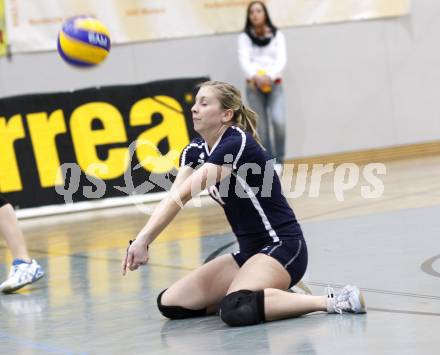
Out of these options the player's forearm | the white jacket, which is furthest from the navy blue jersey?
the white jacket

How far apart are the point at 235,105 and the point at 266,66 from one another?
7104 mm

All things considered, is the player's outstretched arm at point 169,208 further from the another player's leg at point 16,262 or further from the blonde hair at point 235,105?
the another player's leg at point 16,262

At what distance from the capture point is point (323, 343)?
4555 millimetres

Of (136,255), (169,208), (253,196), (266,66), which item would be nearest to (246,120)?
(253,196)

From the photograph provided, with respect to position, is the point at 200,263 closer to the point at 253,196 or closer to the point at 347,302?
the point at 253,196

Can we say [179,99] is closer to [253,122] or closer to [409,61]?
[409,61]

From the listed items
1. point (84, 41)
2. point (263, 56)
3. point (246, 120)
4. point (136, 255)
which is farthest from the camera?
point (263, 56)

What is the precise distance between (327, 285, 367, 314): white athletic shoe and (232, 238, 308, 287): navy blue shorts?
12.7 inches

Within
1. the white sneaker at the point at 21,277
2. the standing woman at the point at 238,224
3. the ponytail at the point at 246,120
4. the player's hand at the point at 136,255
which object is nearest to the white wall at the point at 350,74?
the white sneaker at the point at 21,277

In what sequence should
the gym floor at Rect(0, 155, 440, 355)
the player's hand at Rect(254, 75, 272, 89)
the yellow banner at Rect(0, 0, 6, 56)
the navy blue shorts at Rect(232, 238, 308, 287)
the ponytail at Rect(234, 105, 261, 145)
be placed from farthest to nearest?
the player's hand at Rect(254, 75, 272, 89)
the yellow banner at Rect(0, 0, 6, 56)
the ponytail at Rect(234, 105, 261, 145)
the navy blue shorts at Rect(232, 238, 308, 287)
the gym floor at Rect(0, 155, 440, 355)

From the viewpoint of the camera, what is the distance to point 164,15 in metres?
12.8

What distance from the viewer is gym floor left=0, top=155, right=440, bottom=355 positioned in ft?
15.6

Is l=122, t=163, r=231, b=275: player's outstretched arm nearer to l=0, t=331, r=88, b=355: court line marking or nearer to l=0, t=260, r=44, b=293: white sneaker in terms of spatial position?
l=0, t=331, r=88, b=355: court line marking

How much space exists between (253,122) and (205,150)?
332 mm
